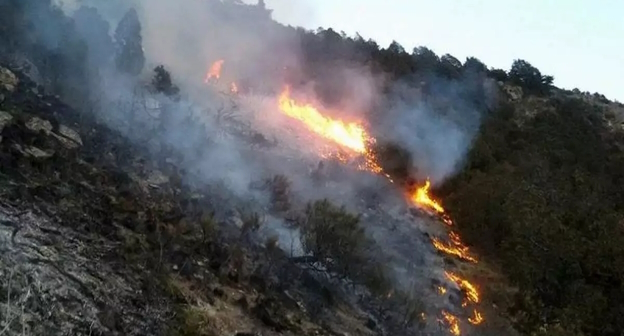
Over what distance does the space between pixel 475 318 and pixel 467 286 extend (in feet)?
5.72

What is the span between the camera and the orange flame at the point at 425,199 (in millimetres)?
22750

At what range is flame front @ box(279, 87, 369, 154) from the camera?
82.4 ft

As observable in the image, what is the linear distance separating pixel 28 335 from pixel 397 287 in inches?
391

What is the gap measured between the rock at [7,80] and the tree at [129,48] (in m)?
5.82

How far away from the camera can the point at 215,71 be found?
27562 millimetres

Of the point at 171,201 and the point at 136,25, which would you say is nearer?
the point at 171,201

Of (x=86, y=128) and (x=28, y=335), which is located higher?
(x=86, y=128)

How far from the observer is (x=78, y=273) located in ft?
29.9

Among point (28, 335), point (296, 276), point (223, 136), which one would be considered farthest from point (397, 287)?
point (28, 335)

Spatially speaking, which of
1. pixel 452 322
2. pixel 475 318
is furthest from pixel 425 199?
pixel 452 322

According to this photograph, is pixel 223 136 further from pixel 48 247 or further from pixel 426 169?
pixel 48 247

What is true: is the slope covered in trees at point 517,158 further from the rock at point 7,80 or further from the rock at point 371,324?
the rock at point 371,324

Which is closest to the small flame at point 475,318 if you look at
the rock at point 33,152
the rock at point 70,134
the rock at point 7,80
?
the rock at point 70,134

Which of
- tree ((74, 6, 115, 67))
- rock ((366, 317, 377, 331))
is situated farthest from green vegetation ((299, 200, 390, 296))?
tree ((74, 6, 115, 67))
